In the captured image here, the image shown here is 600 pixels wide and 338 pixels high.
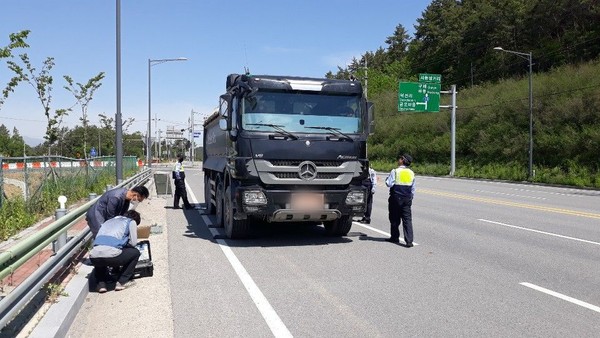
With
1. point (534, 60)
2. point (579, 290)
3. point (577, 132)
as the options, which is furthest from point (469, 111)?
point (579, 290)

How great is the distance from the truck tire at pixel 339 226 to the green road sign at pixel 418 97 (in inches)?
1230

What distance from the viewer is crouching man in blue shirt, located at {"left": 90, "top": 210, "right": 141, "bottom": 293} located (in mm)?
6855

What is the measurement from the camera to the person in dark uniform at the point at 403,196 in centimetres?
1026

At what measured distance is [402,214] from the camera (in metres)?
10.4

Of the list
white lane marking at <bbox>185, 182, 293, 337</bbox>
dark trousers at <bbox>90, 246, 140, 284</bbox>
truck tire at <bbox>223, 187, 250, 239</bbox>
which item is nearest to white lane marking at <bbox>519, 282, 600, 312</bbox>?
white lane marking at <bbox>185, 182, 293, 337</bbox>

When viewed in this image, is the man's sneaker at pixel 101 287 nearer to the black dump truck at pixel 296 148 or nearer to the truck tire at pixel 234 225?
the black dump truck at pixel 296 148

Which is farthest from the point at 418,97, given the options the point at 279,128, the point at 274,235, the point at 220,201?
the point at 279,128

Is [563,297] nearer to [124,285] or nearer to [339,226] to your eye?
[339,226]

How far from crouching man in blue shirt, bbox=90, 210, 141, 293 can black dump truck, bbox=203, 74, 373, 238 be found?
279 cm

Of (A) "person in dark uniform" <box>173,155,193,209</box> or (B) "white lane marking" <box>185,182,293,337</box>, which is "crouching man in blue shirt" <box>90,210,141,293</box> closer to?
(B) "white lane marking" <box>185,182,293,337</box>

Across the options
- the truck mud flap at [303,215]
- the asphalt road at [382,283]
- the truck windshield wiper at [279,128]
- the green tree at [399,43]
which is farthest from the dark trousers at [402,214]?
the green tree at [399,43]

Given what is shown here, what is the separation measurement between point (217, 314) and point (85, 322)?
1.32 metres

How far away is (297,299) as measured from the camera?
6621 millimetres

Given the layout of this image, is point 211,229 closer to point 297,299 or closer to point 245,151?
point 245,151
